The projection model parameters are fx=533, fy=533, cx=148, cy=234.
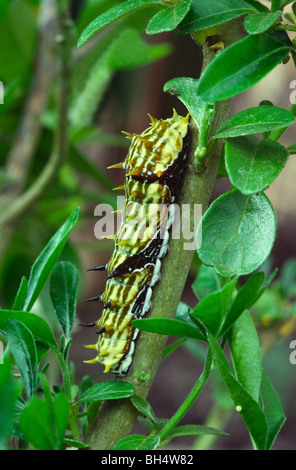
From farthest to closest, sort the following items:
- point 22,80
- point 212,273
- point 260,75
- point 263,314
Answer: point 22,80 → point 263,314 → point 212,273 → point 260,75

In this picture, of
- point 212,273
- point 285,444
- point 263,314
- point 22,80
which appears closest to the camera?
point 212,273

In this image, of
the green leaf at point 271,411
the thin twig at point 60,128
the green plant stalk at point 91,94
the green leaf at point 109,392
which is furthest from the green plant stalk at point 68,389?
the green plant stalk at point 91,94

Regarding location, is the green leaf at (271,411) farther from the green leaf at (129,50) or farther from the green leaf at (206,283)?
the green leaf at (129,50)

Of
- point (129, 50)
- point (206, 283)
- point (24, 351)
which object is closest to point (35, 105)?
point (129, 50)

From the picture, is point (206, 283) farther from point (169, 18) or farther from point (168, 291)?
point (169, 18)

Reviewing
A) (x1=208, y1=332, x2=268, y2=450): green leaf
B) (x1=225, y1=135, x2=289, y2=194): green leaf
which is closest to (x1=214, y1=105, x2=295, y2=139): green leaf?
(x1=225, y1=135, x2=289, y2=194): green leaf

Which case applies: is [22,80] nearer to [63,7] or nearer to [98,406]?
[63,7]

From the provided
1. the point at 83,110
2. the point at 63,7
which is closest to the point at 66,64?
the point at 63,7
